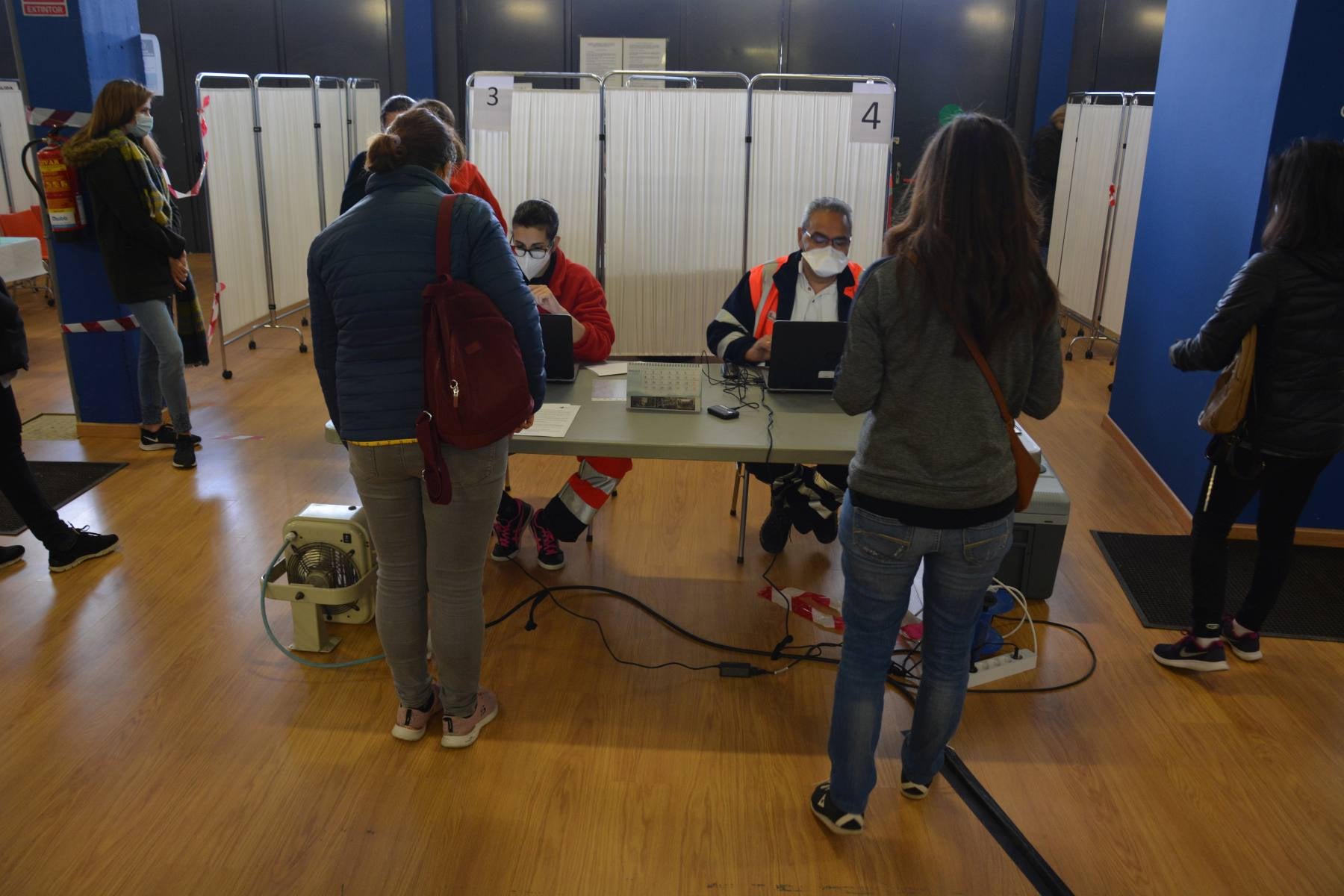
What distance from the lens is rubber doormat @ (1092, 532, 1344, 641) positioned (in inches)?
123

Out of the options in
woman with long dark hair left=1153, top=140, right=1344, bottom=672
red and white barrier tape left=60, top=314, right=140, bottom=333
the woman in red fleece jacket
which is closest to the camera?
woman with long dark hair left=1153, top=140, right=1344, bottom=672

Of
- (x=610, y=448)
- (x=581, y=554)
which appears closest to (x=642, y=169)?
(x=581, y=554)

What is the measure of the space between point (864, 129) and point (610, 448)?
2.83 metres

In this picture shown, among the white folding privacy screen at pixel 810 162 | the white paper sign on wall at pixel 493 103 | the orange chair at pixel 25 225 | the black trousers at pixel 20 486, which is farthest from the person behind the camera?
the orange chair at pixel 25 225

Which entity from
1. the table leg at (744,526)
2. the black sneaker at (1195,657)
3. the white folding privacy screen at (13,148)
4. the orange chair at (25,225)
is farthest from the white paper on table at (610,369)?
the white folding privacy screen at (13,148)

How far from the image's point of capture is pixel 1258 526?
9.05 feet

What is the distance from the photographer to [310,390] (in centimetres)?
540

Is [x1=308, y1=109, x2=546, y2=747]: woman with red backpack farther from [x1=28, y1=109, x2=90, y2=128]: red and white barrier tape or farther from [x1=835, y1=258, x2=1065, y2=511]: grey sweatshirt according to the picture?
[x1=28, y1=109, x2=90, y2=128]: red and white barrier tape

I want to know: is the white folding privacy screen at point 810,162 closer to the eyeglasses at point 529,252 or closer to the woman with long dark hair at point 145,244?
the eyeglasses at point 529,252

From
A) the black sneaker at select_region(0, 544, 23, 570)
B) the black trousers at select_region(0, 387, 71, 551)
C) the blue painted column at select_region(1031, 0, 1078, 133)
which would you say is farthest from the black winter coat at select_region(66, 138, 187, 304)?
the blue painted column at select_region(1031, 0, 1078, 133)

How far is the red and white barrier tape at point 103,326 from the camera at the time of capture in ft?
14.4

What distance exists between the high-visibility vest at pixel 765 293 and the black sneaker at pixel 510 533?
1.00 m

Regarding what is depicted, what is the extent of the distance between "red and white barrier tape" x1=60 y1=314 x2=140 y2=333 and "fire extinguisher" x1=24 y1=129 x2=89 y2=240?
0.38 m

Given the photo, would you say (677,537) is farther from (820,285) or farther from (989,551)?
(989,551)
